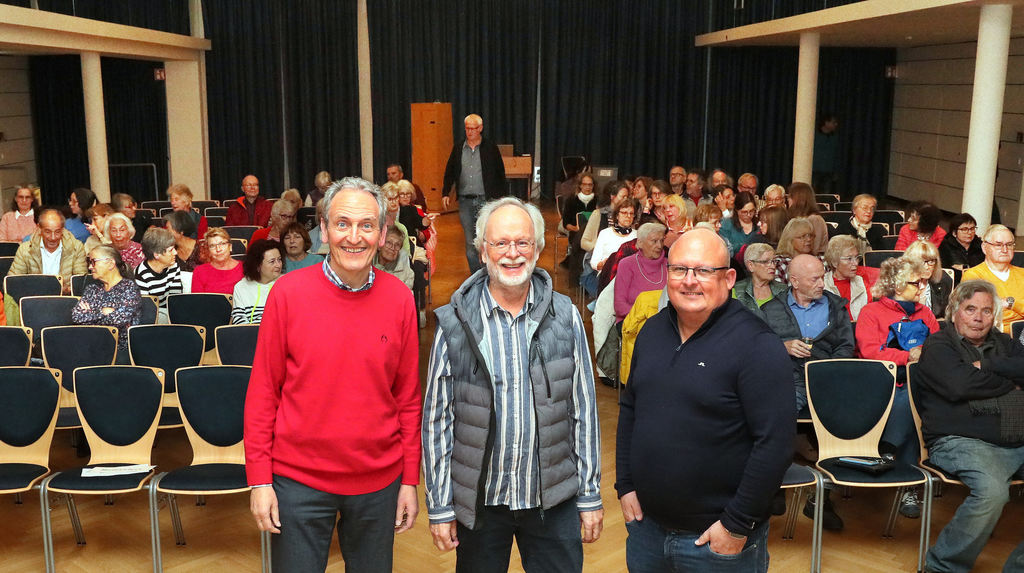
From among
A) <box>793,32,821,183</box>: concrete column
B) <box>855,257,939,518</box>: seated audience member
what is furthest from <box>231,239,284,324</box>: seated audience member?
<box>793,32,821,183</box>: concrete column

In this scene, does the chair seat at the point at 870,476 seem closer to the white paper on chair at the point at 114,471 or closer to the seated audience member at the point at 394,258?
the white paper on chair at the point at 114,471

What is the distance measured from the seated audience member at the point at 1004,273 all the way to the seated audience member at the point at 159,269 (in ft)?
17.3

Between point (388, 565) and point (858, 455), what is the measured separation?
8.65ft

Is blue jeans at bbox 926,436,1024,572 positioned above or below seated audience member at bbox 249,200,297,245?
below

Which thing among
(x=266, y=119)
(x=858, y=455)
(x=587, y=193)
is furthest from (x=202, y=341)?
(x=266, y=119)

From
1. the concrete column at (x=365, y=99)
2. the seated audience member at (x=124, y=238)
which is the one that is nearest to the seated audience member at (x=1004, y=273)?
the seated audience member at (x=124, y=238)

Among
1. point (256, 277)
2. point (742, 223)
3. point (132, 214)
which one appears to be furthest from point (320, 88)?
point (256, 277)

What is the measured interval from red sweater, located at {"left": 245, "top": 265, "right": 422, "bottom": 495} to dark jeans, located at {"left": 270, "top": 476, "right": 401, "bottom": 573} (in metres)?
0.04

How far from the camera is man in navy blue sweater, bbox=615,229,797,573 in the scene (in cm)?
230

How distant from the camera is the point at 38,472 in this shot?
410cm

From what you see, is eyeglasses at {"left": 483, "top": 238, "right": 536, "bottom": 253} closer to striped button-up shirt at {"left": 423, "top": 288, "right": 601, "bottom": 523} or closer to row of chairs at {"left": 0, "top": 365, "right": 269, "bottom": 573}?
striped button-up shirt at {"left": 423, "top": 288, "right": 601, "bottom": 523}

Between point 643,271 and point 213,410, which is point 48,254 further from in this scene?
point 643,271

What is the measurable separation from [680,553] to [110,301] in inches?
163

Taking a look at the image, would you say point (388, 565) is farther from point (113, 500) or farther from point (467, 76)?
point (467, 76)
